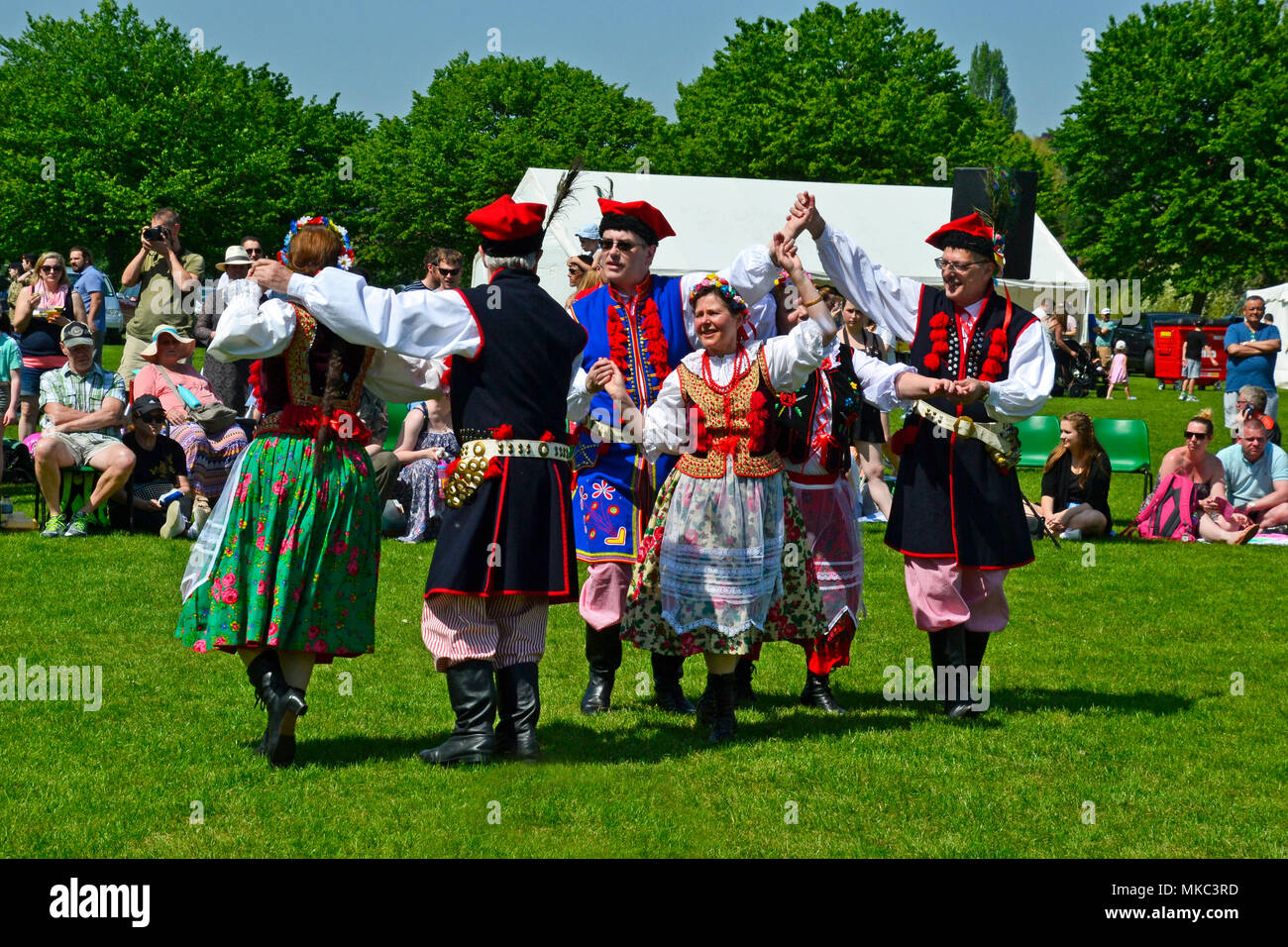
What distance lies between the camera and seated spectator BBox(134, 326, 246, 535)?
1101 cm

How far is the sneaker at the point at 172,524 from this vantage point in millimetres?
10773

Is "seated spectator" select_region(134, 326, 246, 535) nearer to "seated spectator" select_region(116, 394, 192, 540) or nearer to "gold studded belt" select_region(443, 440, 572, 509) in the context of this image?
"seated spectator" select_region(116, 394, 192, 540)

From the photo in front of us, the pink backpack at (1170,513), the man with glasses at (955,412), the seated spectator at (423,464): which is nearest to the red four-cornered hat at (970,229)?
the man with glasses at (955,412)

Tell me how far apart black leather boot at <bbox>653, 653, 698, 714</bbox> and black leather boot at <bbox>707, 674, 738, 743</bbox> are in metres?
0.52

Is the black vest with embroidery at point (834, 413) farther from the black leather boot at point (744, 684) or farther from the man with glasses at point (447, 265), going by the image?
the man with glasses at point (447, 265)

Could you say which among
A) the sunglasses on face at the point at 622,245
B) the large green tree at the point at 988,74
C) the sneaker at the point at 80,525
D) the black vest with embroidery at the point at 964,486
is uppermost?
the large green tree at the point at 988,74

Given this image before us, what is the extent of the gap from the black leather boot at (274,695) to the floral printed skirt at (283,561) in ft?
0.26

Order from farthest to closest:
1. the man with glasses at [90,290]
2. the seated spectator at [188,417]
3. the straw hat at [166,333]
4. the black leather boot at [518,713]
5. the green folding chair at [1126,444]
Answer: the green folding chair at [1126,444] < the man with glasses at [90,290] < the straw hat at [166,333] < the seated spectator at [188,417] < the black leather boot at [518,713]

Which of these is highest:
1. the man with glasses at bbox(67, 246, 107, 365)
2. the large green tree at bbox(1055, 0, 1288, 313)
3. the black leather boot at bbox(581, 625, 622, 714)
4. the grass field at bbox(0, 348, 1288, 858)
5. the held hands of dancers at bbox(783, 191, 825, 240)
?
the large green tree at bbox(1055, 0, 1288, 313)

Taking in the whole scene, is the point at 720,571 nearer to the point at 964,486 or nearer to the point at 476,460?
the point at 476,460

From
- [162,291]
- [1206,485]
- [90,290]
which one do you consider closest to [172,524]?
[162,291]

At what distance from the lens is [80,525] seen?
1077 cm

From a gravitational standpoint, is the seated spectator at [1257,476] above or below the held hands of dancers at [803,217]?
below

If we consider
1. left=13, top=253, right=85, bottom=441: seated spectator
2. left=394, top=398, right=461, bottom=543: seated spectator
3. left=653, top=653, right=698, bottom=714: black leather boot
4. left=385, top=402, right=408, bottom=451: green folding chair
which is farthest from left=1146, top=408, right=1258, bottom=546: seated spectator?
left=13, top=253, right=85, bottom=441: seated spectator
